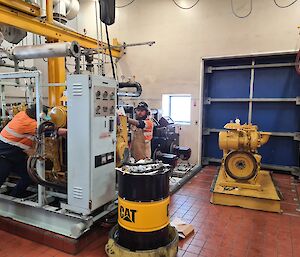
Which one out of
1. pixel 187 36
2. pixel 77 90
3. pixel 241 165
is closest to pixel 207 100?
pixel 187 36

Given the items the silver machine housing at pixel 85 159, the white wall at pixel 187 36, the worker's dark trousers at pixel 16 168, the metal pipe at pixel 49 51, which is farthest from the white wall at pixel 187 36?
the worker's dark trousers at pixel 16 168

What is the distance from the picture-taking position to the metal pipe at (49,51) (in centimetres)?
310

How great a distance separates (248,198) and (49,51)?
3395mm

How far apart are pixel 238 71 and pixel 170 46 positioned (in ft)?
5.58

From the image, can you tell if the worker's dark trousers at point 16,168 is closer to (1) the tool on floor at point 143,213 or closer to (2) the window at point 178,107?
(1) the tool on floor at point 143,213

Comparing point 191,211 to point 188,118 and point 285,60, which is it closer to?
point 188,118

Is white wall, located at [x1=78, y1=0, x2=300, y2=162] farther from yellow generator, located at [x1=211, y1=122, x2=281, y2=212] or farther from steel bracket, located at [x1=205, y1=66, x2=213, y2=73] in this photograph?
yellow generator, located at [x1=211, y1=122, x2=281, y2=212]

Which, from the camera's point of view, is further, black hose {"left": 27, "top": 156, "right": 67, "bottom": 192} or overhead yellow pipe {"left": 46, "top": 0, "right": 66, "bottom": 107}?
overhead yellow pipe {"left": 46, "top": 0, "right": 66, "bottom": 107}

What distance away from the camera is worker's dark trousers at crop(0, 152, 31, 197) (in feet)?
10.2

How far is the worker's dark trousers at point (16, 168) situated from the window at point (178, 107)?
3.94 metres

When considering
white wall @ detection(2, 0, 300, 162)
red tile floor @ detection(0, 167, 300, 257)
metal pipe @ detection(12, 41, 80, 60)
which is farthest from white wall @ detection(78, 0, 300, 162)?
metal pipe @ detection(12, 41, 80, 60)

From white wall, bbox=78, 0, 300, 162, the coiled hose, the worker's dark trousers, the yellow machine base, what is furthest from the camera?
white wall, bbox=78, 0, 300, 162

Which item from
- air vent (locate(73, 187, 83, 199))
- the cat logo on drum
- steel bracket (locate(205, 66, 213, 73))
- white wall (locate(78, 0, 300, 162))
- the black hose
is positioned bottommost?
the cat logo on drum

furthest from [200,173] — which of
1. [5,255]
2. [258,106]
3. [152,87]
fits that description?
[5,255]
